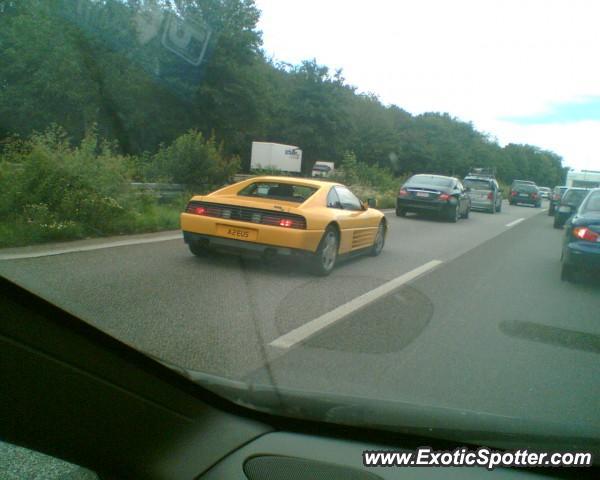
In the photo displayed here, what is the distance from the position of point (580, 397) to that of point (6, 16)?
60.5ft

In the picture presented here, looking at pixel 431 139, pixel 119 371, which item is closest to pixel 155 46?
pixel 119 371

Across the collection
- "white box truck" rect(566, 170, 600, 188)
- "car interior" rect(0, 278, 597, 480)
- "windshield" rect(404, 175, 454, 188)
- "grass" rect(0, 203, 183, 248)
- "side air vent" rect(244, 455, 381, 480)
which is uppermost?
"white box truck" rect(566, 170, 600, 188)

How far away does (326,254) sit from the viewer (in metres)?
8.48

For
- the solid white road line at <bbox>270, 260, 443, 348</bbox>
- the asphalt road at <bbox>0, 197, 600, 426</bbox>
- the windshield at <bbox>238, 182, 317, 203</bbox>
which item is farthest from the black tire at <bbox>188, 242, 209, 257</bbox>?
the solid white road line at <bbox>270, 260, 443, 348</bbox>

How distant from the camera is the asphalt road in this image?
167 inches

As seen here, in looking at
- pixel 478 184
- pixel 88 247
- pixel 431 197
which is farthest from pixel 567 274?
pixel 478 184

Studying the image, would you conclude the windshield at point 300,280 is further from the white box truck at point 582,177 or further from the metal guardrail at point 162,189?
the white box truck at point 582,177

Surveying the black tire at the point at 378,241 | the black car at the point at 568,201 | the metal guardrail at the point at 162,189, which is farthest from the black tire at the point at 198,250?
the black car at the point at 568,201

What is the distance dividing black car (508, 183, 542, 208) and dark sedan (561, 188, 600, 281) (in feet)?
106

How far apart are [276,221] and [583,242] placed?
4327 mm

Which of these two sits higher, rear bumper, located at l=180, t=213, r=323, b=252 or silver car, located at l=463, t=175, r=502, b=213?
silver car, located at l=463, t=175, r=502, b=213

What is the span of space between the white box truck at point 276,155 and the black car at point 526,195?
15866 mm

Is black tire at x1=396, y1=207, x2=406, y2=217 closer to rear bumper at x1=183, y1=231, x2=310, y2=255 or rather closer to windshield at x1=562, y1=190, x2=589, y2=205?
windshield at x1=562, y1=190, x2=589, y2=205

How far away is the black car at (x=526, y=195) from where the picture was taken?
39688 mm
